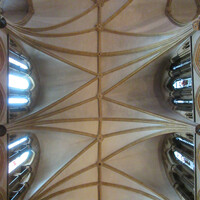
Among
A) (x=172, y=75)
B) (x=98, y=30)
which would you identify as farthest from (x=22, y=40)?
(x=172, y=75)

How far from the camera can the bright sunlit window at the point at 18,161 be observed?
11.0 m

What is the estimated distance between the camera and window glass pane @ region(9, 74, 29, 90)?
37.2 ft

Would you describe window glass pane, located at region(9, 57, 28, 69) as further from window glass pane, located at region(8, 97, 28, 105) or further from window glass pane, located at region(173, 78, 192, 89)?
window glass pane, located at region(173, 78, 192, 89)

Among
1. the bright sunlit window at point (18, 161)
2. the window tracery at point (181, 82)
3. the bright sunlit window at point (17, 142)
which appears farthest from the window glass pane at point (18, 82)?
the window tracery at point (181, 82)

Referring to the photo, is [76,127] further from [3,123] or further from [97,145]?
[3,123]

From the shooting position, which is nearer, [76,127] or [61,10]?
[61,10]

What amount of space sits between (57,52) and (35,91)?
3.00 metres

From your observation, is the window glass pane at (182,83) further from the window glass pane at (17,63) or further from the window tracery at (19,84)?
the window glass pane at (17,63)

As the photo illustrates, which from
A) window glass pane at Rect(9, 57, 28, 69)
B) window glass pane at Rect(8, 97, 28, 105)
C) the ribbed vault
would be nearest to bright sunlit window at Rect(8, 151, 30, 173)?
the ribbed vault

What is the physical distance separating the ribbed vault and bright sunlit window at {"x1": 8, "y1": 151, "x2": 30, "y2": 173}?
1.45 meters

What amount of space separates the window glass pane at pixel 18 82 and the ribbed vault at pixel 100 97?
4.84 feet

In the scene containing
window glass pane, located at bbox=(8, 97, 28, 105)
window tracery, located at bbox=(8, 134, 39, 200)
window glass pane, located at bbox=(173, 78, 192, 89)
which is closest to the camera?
window tracery, located at bbox=(8, 134, 39, 200)

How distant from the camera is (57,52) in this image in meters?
13.1

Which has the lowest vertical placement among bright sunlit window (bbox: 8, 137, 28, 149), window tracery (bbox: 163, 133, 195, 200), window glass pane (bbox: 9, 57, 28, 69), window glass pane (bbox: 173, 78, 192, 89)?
window tracery (bbox: 163, 133, 195, 200)
